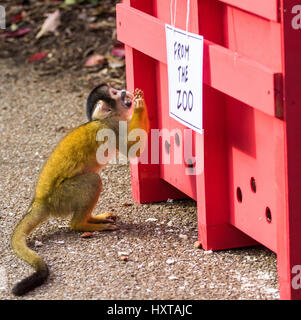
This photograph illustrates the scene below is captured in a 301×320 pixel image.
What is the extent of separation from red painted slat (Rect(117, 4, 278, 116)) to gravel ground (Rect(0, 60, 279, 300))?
2.80ft

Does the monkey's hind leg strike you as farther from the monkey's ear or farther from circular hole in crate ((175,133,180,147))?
circular hole in crate ((175,133,180,147))

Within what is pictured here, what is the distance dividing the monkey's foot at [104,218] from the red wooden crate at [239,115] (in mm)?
295

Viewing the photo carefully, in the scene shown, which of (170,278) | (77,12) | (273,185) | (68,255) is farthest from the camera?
(77,12)

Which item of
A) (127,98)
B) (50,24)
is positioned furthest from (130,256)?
(50,24)

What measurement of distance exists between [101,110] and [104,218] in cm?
60

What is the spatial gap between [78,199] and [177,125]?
2.13 ft

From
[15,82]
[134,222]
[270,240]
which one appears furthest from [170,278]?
[15,82]

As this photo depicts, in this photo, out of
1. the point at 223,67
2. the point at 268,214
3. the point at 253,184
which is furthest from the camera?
the point at 253,184

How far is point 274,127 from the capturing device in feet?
10.3

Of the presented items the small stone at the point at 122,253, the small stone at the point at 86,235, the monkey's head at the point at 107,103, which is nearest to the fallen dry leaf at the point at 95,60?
the monkey's head at the point at 107,103

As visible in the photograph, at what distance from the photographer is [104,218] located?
4406 millimetres

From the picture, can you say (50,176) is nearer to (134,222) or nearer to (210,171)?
(134,222)

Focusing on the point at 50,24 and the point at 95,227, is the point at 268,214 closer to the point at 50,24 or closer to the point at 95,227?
the point at 95,227

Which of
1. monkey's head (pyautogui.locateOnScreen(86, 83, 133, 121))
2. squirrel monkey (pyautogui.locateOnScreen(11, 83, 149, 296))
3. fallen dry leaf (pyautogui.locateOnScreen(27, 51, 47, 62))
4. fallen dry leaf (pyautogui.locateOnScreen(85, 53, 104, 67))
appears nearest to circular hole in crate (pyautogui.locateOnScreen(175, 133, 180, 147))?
squirrel monkey (pyautogui.locateOnScreen(11, 83, 149, 296))
